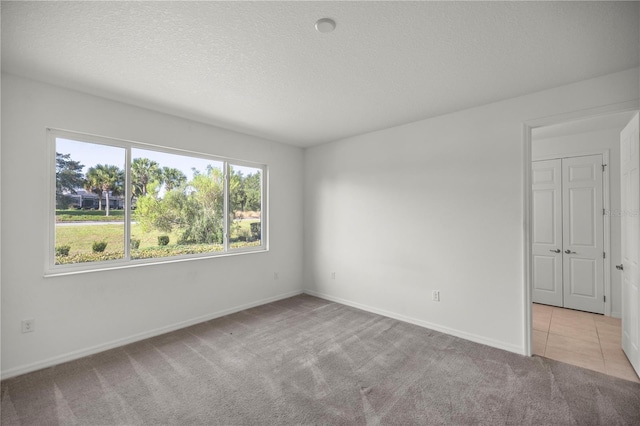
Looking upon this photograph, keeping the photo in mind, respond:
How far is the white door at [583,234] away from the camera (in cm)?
398

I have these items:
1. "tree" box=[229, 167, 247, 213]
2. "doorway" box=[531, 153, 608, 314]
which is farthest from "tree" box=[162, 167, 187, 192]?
"doorway" box=[531, 153, 608, 314]

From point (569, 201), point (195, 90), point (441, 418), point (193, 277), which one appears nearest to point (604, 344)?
point (569, 201)

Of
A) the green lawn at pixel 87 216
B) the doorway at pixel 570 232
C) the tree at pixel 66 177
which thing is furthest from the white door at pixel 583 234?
the tree at pixel 66 177

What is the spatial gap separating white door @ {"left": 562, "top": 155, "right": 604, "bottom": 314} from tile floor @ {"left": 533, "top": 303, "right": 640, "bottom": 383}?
29 centimetres

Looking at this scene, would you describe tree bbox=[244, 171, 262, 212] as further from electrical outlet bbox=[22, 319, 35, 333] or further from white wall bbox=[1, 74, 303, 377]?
electrical outlet bbox=[22, 319, 35, 333]

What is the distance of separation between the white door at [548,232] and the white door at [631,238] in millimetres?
1584

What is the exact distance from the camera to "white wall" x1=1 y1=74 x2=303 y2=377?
2473 millimetres

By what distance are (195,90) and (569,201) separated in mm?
5258

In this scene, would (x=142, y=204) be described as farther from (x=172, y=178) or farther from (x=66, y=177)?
(x=66, y=177)

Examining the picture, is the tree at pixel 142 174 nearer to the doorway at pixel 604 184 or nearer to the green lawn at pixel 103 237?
the green lawn at pixel 103 237

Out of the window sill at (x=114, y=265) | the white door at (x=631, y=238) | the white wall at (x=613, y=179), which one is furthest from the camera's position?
the white wall at (x=613, y=179)

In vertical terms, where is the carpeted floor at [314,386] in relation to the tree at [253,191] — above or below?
below

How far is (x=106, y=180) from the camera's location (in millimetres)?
3092

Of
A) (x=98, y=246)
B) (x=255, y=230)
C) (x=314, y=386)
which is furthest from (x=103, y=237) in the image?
(x=314, y=386)
